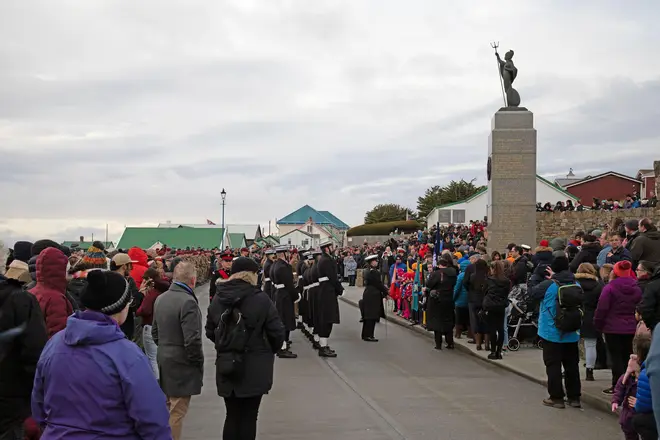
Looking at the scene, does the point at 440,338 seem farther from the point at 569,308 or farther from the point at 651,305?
the point at 651,305

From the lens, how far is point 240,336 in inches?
256

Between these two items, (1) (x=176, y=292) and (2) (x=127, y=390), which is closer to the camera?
(2) (x=127, y=390)

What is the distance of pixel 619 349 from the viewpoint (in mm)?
9469

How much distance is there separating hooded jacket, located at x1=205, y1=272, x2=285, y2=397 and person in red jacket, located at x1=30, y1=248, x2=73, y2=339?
1415 millimetres

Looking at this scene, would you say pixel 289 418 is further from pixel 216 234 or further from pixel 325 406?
pixel 216 234

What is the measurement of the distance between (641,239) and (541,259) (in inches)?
123

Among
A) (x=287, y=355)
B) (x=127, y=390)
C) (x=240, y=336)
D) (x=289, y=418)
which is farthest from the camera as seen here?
(x=287, y=355)

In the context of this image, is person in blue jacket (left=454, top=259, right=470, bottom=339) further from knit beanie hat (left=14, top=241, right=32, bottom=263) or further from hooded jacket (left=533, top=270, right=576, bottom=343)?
knit beanie hat (left=14, top=241, right=32, bottom=263)

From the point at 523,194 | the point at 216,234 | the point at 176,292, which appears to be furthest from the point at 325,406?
the point at 216,234

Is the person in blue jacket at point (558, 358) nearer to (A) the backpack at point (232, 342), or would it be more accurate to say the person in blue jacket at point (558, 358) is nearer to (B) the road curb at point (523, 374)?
(B) the road curb at point (523, 374)

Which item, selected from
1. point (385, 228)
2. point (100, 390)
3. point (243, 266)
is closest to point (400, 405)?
point (243, 266)

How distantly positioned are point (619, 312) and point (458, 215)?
54.3 meters

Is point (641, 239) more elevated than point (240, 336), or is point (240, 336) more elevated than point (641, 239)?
point (641, 239)

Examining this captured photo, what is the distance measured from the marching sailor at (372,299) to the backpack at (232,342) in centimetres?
1017
